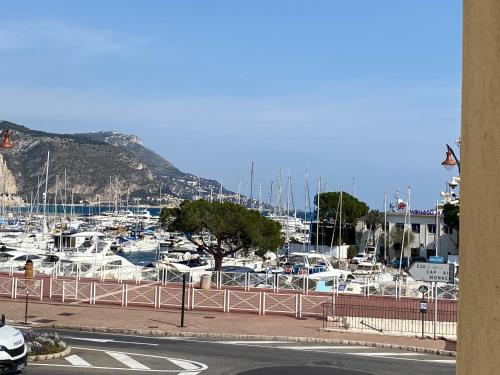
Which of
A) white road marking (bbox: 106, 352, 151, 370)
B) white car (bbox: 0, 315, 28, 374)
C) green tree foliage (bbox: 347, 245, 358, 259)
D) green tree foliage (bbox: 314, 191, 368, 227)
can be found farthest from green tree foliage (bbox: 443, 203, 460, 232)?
white car (bbox: 0, 315, 28, 374)

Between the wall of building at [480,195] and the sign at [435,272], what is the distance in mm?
19840

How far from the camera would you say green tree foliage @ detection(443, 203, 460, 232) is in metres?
68.6

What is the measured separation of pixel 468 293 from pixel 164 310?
27951 mm

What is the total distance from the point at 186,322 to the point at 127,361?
26.7 ft

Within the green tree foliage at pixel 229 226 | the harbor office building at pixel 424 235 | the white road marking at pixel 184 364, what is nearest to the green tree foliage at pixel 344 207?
the harbor office building at pixel 424 235

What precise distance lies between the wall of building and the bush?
17.2 m

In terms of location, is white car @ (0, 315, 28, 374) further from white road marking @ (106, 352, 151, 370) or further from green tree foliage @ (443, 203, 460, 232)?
green tree foliage @ (443, 203, 460, 232)

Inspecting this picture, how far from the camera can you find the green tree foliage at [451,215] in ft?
225

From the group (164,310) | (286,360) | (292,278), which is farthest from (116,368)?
(292,278)

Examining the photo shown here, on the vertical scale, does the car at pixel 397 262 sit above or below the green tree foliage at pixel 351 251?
below

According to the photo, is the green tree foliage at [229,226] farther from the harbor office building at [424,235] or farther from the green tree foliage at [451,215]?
the harbor office building at [424,235]

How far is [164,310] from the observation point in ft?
97.4

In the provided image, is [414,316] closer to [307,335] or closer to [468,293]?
[307,335]

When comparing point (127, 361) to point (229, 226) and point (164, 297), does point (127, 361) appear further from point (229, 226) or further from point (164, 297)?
point (229, 226)
